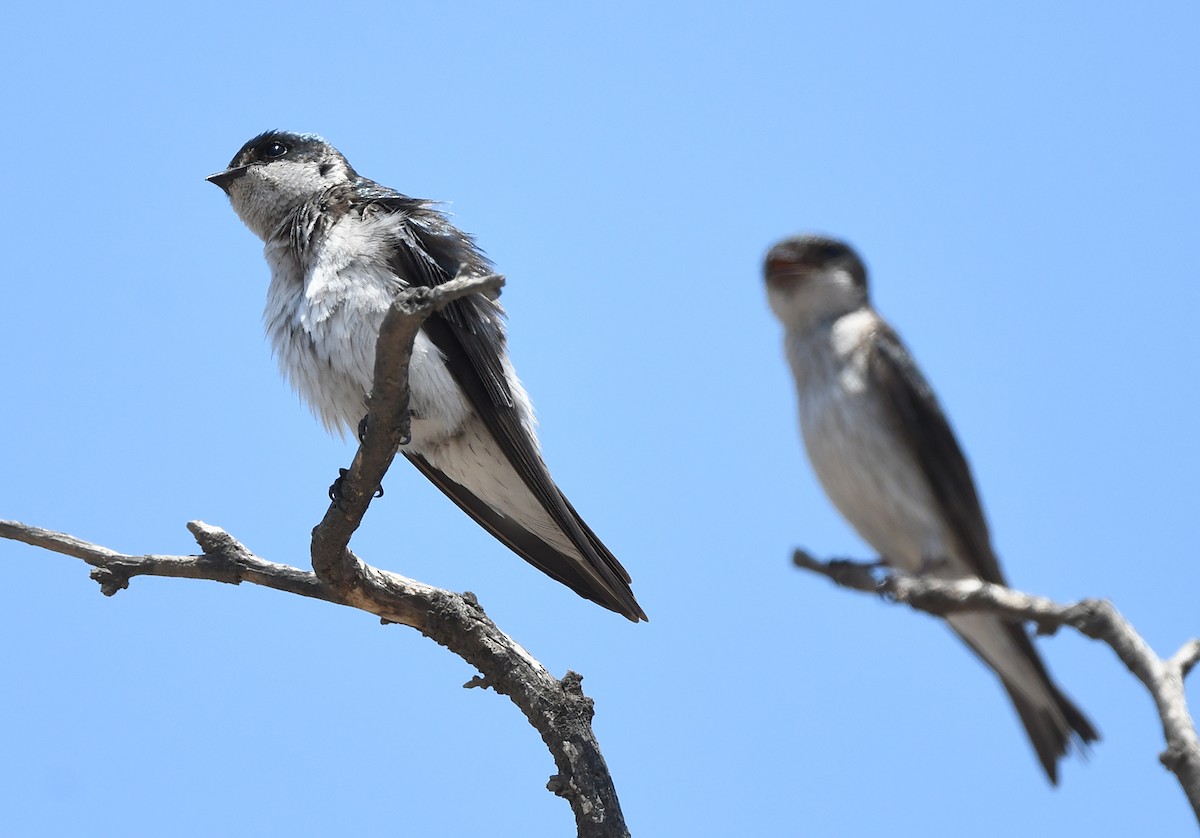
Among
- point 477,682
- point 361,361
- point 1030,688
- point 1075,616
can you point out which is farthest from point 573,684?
point 1075,616

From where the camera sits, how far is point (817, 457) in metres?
3.83

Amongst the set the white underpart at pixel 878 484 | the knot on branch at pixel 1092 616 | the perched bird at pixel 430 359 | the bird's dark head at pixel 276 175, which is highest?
the bird's dark head at pixel 276 175

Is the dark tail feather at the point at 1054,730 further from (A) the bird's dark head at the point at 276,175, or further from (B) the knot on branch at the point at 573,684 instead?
(A) the bird's dark head at the point at 276,175

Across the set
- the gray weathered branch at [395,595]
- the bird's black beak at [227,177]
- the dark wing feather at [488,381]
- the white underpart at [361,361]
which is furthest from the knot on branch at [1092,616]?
the bird's black beak at [227,177]

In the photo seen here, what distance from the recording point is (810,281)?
409 cm

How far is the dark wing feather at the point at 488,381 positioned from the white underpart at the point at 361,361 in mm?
100

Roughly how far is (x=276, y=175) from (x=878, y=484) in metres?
5.24

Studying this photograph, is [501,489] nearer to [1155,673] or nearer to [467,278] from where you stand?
[467,278]

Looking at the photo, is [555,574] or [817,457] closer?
[817,457]

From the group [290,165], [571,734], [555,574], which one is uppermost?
[290,165]

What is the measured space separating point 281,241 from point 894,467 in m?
4.56

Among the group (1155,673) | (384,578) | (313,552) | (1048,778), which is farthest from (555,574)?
(1155,673)

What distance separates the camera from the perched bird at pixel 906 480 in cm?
380

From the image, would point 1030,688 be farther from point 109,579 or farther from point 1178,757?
point 109,579
